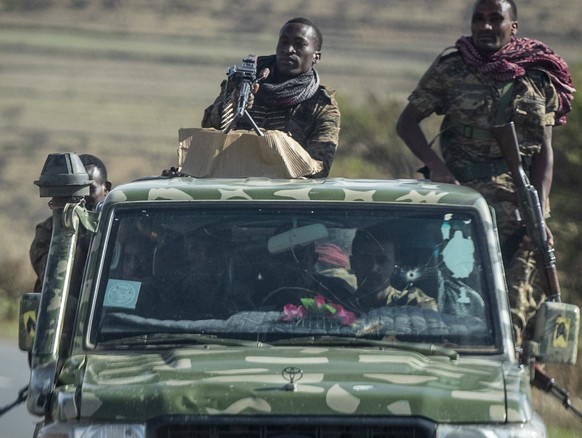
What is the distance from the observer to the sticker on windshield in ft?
17.6

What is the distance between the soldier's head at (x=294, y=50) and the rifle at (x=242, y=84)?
32 cm

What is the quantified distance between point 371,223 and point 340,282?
0.29 meters

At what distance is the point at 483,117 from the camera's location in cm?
746

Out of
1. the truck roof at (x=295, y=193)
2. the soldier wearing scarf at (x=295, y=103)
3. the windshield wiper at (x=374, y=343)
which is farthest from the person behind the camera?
the soldier wearing scarf at (x=295, y=103)

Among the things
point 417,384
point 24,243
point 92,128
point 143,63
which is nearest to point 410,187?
point 417,384

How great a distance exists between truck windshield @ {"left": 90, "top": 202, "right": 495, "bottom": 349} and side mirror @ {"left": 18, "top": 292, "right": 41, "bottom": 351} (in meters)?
0.23

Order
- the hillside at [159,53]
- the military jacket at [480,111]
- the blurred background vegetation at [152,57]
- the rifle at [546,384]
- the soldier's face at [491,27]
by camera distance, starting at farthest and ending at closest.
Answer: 1. the hillside at [159,53]
2. the blurred background vegetation at [152,57]
3. the soldier's face at [491,27]
4. the military jacket at [480,111]
5. the rifle at [546,384]

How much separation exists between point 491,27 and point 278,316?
2829 millimetres

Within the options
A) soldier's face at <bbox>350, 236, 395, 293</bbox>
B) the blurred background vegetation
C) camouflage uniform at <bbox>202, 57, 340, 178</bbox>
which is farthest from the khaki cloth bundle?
the blurred background vegetation

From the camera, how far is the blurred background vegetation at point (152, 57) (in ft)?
151

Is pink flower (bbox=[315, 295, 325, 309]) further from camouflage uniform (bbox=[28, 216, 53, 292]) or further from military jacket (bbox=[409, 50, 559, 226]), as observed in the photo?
camouflage uniform (bbox=[28, 216, 53, 292])

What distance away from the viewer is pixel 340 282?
549cm

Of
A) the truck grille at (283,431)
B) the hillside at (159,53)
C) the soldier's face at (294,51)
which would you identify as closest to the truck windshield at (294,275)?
the truck grille at (283,431)

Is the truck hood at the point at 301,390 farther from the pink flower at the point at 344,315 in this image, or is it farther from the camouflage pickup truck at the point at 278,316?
the pink flower at the point at 344,315
